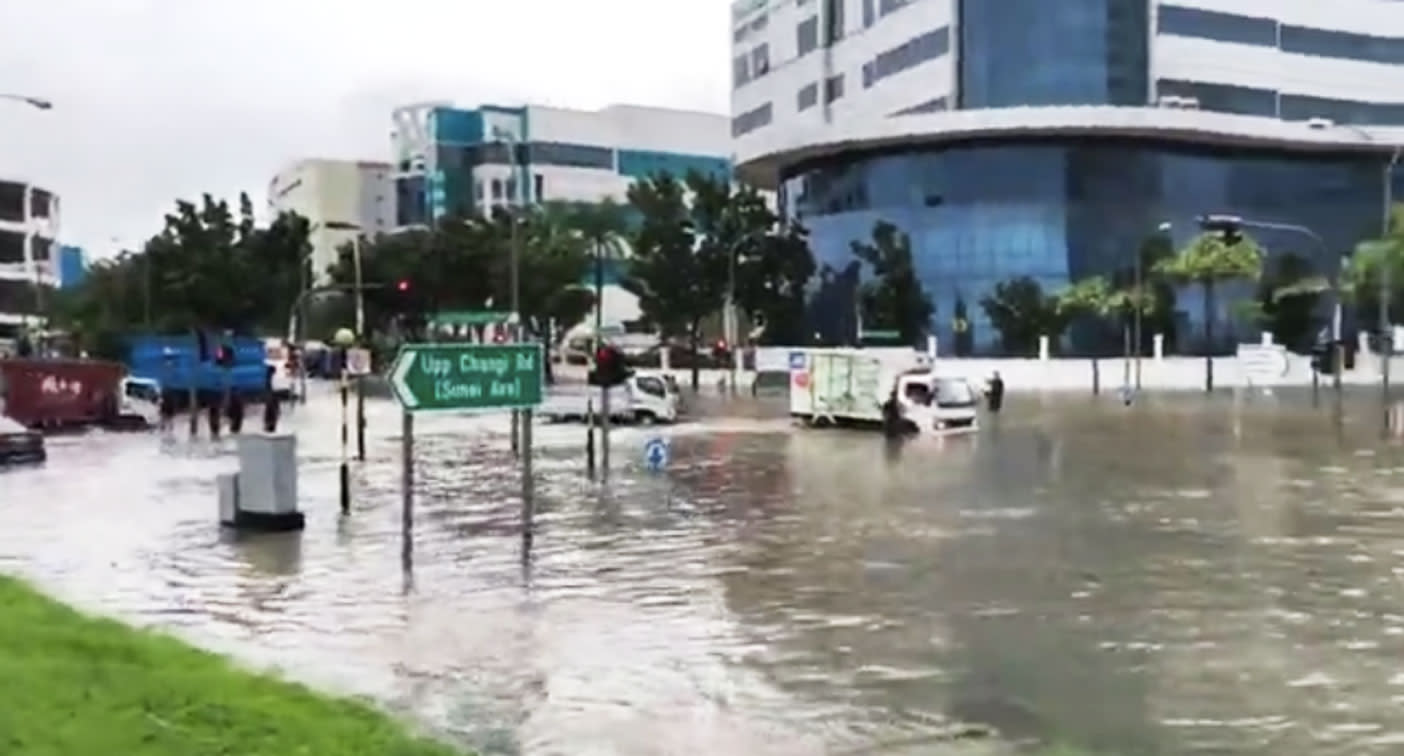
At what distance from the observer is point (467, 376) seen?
19.5m

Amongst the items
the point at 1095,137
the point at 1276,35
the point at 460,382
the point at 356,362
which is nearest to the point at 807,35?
the point at 1095,137

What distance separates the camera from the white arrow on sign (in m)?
18.8

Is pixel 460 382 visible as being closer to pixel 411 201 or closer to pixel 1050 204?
pixel 1050 204

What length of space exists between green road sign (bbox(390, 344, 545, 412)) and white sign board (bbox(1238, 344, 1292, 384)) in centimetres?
7271

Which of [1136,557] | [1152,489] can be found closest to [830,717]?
[1136,557]

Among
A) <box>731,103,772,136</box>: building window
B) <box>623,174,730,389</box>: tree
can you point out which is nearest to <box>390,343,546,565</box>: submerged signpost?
<box>623,174,730,389</box>: tree

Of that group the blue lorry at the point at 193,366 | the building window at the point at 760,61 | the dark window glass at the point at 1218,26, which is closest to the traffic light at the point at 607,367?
the blue lorry at the point at 193,366

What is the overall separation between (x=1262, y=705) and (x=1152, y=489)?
1704 cm

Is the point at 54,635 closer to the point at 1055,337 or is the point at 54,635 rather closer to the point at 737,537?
the point at 737,537

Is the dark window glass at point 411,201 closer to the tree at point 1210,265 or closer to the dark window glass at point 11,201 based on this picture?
the dark window glass at point 11,201

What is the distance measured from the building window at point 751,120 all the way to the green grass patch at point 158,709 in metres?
125

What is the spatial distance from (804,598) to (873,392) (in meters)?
33.9

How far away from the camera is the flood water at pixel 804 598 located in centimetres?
1124

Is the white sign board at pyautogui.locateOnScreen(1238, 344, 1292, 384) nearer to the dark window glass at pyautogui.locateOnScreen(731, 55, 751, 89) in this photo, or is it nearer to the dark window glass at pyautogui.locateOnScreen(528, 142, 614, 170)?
the dark window glass at pyautogui.locateOnScreen(731, 55, 751, 89)
